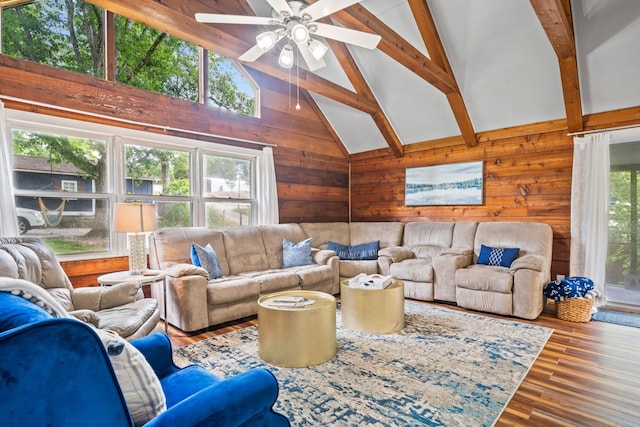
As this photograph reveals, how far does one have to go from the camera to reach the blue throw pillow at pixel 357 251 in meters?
5.03

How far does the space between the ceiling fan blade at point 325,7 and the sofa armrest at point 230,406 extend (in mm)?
2159

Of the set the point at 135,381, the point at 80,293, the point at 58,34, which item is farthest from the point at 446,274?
the point at 58,34

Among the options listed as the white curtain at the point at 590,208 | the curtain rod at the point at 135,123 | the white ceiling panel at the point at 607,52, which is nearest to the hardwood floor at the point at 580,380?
the white curtain at the point at 590,208

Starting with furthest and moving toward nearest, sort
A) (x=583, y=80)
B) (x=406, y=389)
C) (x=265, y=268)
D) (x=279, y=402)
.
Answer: (x=265, y=268)
(x=583, y=80)
(x=406, y=389)
(x=279, y=402)

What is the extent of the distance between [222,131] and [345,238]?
103 inches

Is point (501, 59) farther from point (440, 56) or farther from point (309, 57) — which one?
point (309, 57)

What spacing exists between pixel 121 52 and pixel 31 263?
251 cm

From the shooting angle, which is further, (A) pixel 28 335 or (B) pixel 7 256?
(B) pixel 7 256

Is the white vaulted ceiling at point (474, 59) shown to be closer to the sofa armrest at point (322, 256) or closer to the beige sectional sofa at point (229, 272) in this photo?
the beige sectional sofa at point (229, 272)

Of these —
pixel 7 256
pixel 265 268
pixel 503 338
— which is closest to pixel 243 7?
pixel 265 268

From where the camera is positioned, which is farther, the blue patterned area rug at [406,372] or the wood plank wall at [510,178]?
the wood plank wall at [510,178]

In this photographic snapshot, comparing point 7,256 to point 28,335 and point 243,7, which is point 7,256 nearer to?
point 28,335

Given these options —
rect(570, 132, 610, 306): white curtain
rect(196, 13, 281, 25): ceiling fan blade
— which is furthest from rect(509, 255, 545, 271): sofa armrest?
rect(196, 13, 281, 25): ceiling fan blade

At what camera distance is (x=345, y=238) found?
5.80 m
